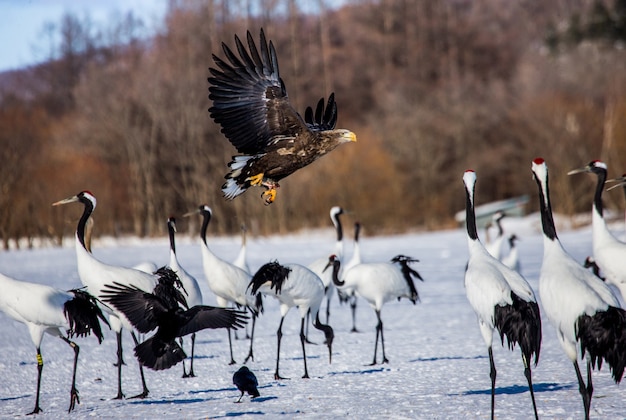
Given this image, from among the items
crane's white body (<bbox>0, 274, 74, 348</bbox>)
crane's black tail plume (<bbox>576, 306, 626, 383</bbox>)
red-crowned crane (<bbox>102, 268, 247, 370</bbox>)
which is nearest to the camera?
crane's black tail plume (<bbox>576, 306, 626, 383</bbox>)

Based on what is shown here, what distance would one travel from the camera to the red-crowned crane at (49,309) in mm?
6442

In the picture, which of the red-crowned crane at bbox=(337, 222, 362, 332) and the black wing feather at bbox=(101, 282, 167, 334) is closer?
the black wing feather at bbox=(101, 282, 167, 334)

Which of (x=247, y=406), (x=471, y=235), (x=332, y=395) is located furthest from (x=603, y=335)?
(x=247, y=406)

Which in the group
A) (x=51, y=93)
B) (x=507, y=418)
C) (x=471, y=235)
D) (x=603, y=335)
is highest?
(x=51, y=93)

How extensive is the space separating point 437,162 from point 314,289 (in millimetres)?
27259

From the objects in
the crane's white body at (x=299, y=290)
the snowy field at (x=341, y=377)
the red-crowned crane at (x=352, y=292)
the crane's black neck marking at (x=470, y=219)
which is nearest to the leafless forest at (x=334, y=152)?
the red-crowned crane at (x=352, y=292)

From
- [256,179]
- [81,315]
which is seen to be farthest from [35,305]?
[256,179]

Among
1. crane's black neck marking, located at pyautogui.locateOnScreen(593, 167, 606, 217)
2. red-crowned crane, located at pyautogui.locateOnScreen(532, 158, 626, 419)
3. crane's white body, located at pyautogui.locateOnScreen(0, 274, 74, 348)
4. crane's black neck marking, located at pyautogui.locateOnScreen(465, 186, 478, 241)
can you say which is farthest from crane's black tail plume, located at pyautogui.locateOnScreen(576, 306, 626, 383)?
crane's white body, located at pyautogui.locateOnScreen(0, 274, 74, 348)

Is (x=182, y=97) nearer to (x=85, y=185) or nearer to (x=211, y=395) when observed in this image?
(x=85, y=185)

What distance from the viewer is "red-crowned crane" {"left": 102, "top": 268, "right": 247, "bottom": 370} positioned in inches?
246

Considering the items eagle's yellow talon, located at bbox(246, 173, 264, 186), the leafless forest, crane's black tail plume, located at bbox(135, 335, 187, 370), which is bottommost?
crane's black tail plume, located at bbox(135, 335, 187, 370)

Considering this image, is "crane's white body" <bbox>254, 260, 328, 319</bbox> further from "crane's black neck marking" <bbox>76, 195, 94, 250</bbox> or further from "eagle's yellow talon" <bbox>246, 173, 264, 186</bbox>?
"crane's black neck marking" <bbox>76, 195, 94, 250</bbox>

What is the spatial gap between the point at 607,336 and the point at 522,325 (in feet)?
1.99

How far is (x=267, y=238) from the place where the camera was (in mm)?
29469
